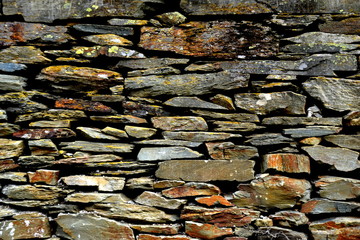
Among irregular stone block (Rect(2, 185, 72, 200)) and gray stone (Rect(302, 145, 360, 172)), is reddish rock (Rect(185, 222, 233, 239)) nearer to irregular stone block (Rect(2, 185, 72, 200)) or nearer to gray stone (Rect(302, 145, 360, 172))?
gray stone (Rect(302, 145, 360, 172))

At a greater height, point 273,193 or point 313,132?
point 313,132

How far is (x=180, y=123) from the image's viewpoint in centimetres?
269

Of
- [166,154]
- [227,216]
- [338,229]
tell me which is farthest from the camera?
[166,154]

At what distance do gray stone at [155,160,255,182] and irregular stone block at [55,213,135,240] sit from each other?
2.23 feet

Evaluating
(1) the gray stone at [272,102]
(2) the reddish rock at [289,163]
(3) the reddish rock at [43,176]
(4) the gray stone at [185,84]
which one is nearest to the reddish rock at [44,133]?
(3) the reddish rock at [43,176]

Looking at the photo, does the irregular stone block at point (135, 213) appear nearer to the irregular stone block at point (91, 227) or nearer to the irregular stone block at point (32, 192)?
the irregular stone block at point (91, 227)

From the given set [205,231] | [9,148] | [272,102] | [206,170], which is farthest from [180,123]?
[9,148]

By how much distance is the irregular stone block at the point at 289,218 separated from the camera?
2.46 m

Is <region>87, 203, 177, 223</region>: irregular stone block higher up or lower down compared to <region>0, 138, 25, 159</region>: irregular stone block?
lower down

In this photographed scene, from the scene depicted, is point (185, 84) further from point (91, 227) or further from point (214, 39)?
point (91, 227)

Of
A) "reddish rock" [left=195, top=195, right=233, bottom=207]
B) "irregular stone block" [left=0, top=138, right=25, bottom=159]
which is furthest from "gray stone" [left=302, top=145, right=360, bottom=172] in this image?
"irregular stone block" [left=0, top=138, right=25, bottom=159]

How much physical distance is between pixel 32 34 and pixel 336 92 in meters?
3.43

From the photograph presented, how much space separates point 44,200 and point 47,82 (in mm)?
1299

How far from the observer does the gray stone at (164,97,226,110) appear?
8.82ft
